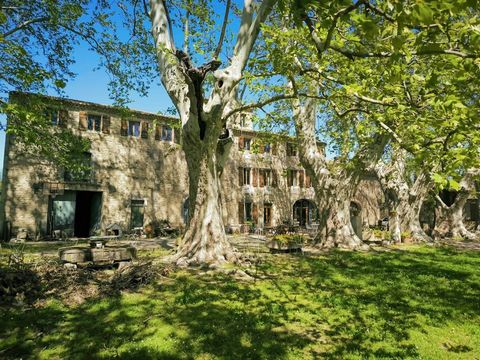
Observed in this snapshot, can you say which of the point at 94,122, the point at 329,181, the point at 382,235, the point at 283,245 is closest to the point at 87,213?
the point at 94,122

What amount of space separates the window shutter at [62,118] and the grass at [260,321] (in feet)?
56.7

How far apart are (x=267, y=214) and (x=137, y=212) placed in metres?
11.8

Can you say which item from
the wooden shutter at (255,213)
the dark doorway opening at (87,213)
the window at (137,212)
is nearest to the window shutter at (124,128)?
the dark doorway opening at (87,213)

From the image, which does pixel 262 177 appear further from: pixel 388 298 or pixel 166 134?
pixel 388 298

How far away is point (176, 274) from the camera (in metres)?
8.91

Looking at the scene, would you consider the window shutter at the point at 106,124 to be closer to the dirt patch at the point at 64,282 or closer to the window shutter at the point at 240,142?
the window shutter at the point at 240,142

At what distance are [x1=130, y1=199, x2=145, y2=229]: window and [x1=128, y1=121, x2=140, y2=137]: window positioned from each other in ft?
16.3

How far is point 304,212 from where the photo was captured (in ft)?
107

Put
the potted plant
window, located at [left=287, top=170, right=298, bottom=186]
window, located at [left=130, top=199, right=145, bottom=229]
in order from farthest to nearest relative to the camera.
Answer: window, located at [left=287, top=170, right=298, bottom=186], window, located at [left=130, top=199, right=145, bottom=229], the potted plant

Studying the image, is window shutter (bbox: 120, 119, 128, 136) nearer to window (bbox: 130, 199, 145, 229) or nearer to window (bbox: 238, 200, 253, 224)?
window (bbox: 130, 199, 145, 229)

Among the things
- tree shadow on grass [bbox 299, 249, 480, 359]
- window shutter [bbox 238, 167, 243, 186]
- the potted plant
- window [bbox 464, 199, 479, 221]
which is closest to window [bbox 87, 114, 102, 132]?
window shutter [bbox 238, 167, 243, 186]

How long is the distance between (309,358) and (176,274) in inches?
218

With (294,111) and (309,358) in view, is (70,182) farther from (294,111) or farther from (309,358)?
(309,358)

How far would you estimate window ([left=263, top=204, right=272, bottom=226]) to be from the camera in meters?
29.6
